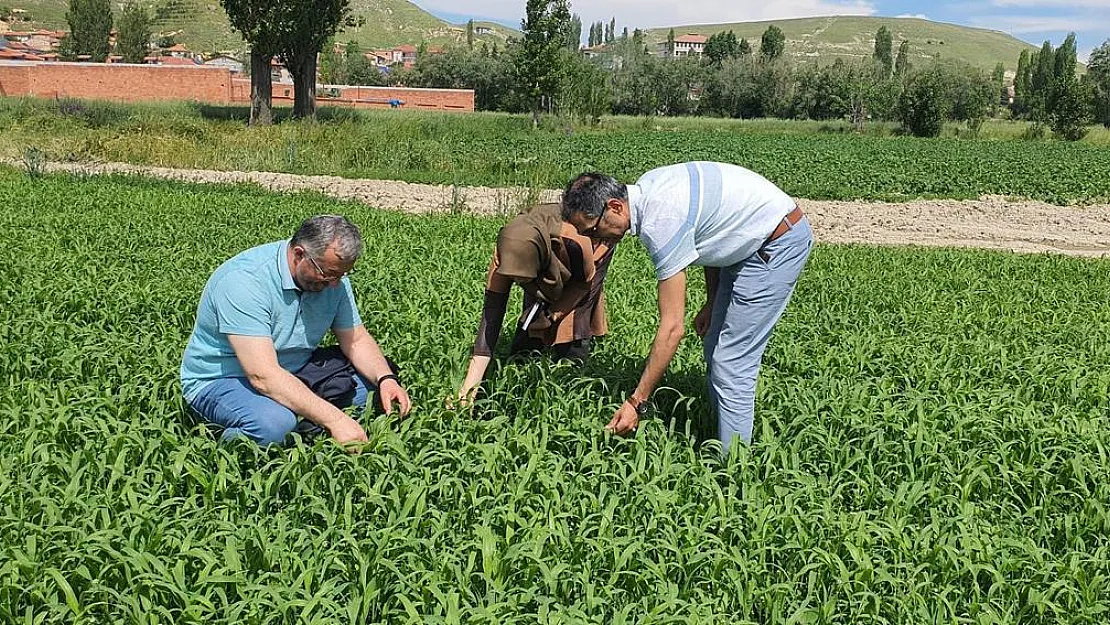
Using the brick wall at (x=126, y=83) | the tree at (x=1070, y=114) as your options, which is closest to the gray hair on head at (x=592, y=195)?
the brick wall at (x=126, y=83)

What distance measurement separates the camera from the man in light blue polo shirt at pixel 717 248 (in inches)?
145

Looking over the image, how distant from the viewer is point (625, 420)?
405cm

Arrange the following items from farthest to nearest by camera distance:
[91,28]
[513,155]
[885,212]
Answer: [91,28] < [513,155] < [885,212]

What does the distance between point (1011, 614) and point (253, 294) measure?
3191 millimetres

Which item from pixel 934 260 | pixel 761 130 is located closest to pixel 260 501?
pixel 934 260

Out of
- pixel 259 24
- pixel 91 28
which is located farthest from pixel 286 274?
pixel 91 28

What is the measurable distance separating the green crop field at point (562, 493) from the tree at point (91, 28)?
78.6 metres

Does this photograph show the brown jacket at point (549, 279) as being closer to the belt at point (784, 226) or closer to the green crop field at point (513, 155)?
the belt at point (784, 226)

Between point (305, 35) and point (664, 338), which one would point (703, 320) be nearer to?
point (664, 338)

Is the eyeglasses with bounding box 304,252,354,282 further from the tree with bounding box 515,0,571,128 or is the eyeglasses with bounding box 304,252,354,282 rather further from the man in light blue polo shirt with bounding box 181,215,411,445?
the tree with bounding box 515,0,571,128

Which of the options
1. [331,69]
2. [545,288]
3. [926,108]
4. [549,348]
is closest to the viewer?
[545,288]

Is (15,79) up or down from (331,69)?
down

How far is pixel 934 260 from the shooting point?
10891 millimetres

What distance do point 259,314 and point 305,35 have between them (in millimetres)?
33338
